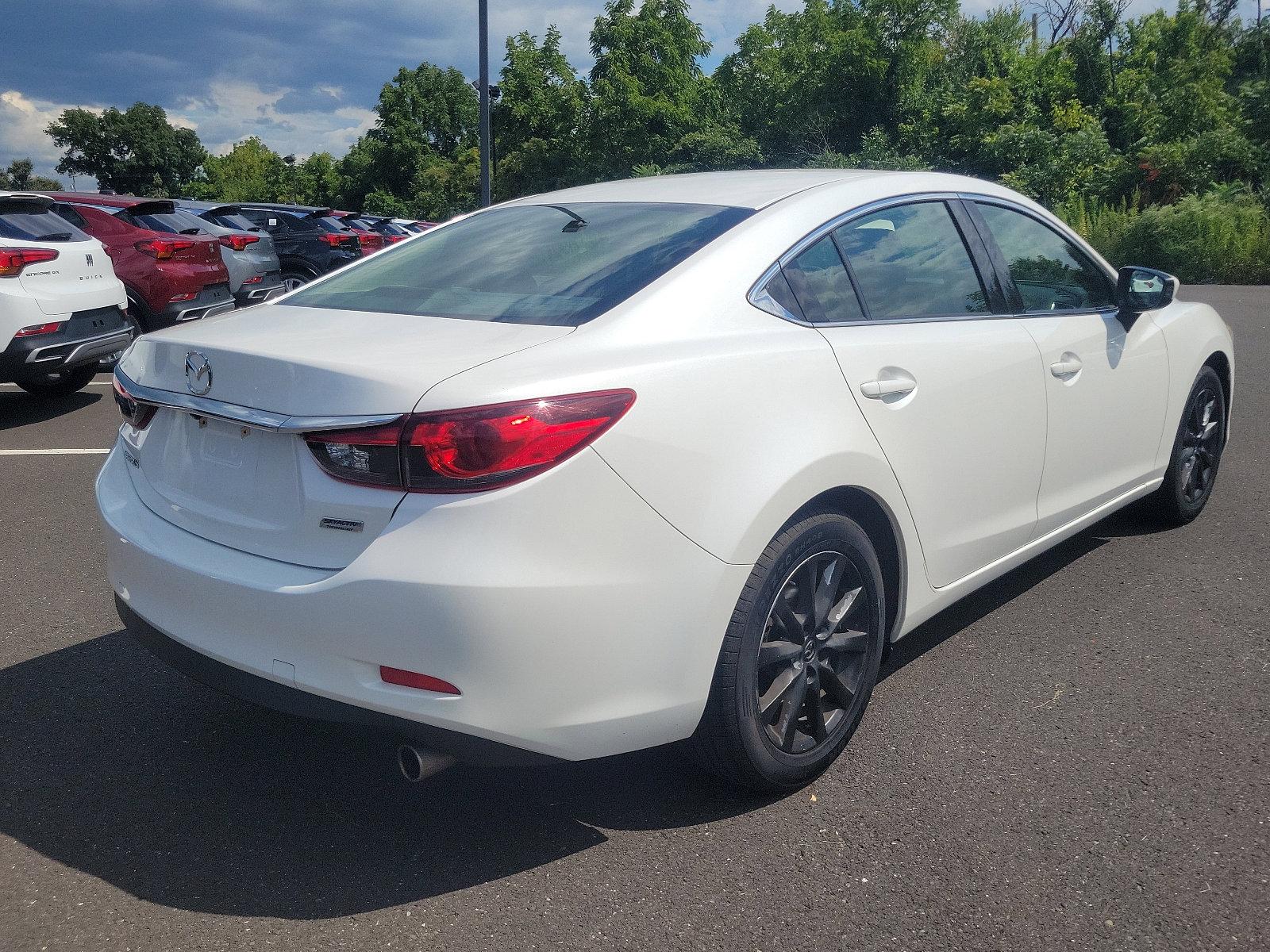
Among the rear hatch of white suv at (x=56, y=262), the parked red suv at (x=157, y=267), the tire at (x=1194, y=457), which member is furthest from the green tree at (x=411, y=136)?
the tire at (x=1194, y=457)

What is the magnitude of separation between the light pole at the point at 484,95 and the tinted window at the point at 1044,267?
15244 millimetres

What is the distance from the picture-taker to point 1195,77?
103 feet

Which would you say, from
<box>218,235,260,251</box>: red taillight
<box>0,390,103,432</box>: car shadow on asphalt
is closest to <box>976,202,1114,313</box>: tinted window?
<box>0,390,103,432</box>: car shadow on asphalt

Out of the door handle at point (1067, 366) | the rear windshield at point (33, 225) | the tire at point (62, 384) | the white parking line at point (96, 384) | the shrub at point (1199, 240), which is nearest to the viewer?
the door handle at point (1067, 366)

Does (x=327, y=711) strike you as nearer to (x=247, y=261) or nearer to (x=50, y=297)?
(x=50, y=297)

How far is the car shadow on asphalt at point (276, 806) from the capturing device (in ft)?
8.54

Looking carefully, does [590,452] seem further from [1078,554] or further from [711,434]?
[1078,554]

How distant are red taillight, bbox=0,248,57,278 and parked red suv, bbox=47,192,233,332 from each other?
2.16 m

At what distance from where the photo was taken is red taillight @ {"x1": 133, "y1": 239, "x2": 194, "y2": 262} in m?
10.6

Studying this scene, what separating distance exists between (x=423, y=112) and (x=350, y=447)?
7131 centimetres

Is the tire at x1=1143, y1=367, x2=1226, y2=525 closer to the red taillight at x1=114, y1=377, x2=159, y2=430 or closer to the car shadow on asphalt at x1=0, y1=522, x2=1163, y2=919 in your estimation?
the car shadow on asphalt at x1=0, y1=522, x2=1163, y2=919

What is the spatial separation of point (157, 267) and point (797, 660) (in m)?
9.32

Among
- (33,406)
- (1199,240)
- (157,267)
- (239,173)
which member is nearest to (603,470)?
(33,406)

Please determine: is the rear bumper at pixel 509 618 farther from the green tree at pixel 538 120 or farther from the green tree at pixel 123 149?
the green tree at pixel 123 149
